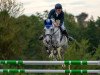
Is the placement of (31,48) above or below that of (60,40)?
below

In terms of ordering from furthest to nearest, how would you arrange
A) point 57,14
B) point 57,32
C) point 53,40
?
point 57,32, point 53,40, point 57,14

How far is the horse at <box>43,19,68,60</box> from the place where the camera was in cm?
1418

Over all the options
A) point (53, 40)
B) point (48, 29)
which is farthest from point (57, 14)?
point (53, 40)

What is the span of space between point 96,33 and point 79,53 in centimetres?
5746

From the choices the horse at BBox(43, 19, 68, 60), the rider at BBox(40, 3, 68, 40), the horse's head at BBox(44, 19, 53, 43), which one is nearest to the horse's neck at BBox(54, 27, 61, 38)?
the horse at BBox(43, 19, 68, 60)

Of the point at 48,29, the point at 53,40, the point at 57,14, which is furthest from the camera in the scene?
the point at 53,40

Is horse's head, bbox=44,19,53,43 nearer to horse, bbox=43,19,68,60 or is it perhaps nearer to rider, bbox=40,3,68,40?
horse, bbox=43,19,68,60

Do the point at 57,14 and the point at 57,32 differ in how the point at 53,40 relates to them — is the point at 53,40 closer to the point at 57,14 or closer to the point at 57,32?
the point at 57,32

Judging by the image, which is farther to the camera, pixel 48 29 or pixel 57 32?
pixel 57 32

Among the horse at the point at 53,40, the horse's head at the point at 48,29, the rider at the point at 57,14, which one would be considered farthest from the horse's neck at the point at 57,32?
the horse's head at the point at 48,29

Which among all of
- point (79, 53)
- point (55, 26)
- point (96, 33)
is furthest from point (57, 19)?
point (96, 33)

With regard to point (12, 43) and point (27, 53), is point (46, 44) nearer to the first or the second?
point (12, 43)

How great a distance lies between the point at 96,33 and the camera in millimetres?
77688

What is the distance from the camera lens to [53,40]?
1452cm
